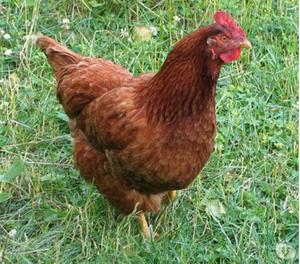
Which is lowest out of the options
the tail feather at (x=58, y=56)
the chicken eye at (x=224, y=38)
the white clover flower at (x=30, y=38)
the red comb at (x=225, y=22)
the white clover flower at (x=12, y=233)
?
the white clover flower at (x=12, y=233)

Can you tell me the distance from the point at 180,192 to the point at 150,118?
0.64 m

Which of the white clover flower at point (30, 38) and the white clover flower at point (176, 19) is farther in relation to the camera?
the white clover flower at point (176, 19)

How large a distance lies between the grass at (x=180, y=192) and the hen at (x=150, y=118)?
0.66 feet

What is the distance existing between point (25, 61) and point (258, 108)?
1332 mm

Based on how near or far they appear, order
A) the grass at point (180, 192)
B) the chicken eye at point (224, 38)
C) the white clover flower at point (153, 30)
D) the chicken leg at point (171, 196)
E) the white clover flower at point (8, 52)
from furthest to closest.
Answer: the white clover flower at point (153, 30) < the white clover flower at point (8, 52) < the chicken leg at point (171, 196) < the grass at point (180, 192) < the chicken eye at point (224, 38)

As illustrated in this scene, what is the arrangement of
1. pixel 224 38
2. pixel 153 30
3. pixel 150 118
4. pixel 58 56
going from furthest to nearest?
pixel 153 30 < pixel 58 56 < pixel 150 118 < pixel 224 38

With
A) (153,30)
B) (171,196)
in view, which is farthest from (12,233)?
(153,30)

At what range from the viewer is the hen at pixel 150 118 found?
112 inches

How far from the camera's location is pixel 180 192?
3.53m

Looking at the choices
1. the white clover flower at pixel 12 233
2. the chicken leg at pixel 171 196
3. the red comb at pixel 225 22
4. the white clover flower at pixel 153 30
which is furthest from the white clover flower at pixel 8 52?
the red comb at pixel 225 22

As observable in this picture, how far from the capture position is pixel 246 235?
326 cm

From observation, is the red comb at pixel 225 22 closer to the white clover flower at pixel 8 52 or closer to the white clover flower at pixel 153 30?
the white clover flower at pixel 153 30

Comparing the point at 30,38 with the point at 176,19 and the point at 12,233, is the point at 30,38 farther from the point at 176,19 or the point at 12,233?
the point at 12,233

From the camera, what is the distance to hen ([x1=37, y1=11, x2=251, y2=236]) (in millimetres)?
2854
